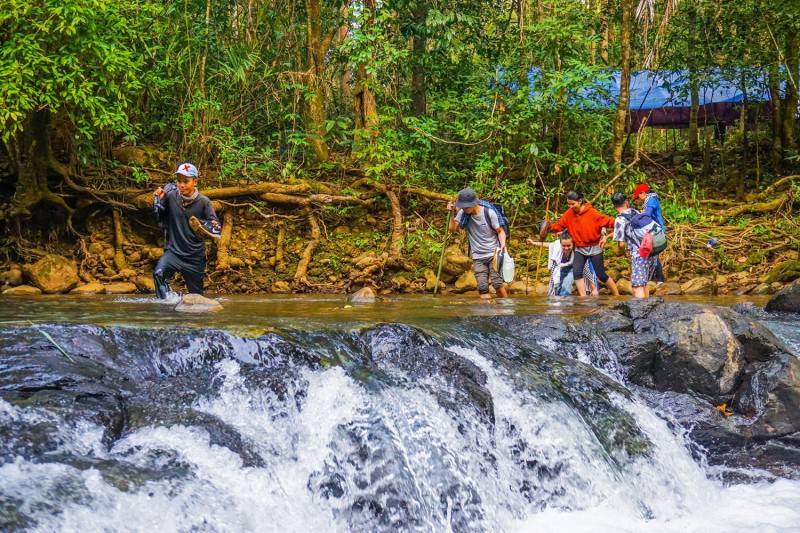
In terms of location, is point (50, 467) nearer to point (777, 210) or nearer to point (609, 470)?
point (609, 470)

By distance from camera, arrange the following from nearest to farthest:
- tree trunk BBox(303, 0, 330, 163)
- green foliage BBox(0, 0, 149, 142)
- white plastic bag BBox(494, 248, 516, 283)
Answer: green foliage BBox(0, 0, 149, 142) → white plastic bag BBox(494, 248, 516, 283) → tree trunk BBox(303, 0, 330, 163)

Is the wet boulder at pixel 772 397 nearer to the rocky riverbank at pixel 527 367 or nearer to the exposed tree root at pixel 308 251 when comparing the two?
the rocky riverbank at pixel 527 367

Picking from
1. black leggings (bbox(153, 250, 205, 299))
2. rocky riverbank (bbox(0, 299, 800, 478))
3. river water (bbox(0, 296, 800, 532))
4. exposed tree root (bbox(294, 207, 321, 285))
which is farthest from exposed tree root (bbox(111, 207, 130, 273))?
rocky riverbank (bbox(0, 299, 800, 478))

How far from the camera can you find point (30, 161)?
12.3 meters

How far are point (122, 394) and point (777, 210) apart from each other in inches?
534

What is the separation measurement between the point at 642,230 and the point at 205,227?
503 centimetres

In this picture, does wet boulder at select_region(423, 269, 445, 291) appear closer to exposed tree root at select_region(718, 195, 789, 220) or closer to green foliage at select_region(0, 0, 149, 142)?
green foliage at select_region(0, 0, 149, 142)

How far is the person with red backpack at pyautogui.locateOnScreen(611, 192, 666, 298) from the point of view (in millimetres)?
9328

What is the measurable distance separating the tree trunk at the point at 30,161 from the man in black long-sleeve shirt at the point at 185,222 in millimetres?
5209

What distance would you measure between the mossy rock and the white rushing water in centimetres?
762

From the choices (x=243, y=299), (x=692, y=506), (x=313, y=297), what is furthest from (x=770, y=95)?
(x=692, y=506)

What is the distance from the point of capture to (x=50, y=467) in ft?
13.3

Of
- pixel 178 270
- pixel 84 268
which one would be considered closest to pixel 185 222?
pixel 178 270

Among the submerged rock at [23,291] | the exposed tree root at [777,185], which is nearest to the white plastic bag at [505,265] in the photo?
the submerged rock at [23,291]
